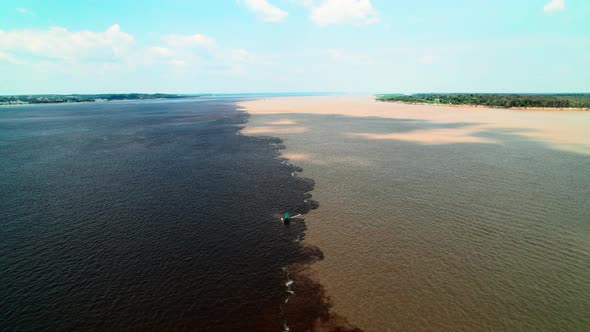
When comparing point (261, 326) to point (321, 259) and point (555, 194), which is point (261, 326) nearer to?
point (321, 259)

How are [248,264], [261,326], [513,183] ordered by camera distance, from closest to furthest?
[261,326] < [248,264] < [513,183]

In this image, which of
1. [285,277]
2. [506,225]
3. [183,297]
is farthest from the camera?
[506,225]

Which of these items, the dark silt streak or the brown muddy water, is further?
the brown muddy water

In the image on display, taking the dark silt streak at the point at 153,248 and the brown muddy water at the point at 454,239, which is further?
the brown muddy water at the point at 454,239

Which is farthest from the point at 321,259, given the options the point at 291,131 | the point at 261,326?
the point at 291,131
